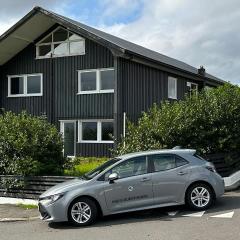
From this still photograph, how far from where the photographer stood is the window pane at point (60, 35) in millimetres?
26013

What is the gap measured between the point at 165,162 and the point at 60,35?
16.2m

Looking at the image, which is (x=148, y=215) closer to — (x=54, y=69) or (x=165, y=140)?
(x=165, y=140)

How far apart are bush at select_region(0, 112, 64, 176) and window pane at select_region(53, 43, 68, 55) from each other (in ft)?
34.3

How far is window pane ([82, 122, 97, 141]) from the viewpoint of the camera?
25.1 m

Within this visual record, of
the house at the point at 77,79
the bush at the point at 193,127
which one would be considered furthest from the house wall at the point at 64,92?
the bush at the point at 193,127

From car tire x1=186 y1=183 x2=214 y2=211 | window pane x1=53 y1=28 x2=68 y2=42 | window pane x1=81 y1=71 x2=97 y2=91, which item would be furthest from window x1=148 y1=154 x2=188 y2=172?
window pane x1=53 y1=28 x2=68 y2=42

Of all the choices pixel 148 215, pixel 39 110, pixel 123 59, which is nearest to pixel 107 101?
pixel 123 59

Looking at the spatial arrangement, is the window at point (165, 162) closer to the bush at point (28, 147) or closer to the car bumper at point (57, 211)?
the car bumper at point (57, 211)

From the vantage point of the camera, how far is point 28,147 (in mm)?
15039

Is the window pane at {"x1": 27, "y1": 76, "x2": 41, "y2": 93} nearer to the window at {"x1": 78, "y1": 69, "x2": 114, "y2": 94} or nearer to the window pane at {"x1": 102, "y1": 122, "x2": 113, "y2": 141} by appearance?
the window at {"x1": 78, "y1": 69, "x2": 114, "y2": 94}

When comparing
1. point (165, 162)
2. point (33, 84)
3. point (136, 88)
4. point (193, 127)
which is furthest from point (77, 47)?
point (165, 162)

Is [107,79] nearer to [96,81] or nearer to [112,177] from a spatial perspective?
[96,81]

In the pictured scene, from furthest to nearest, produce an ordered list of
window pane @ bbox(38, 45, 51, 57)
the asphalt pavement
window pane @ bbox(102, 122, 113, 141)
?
1. window pane @ bbox(38, 45, 51, 57)
2. window pane @ bbox(102, 122, 113, 141)
3. the asphalt pavement

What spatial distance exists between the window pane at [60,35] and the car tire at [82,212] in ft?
54.1
